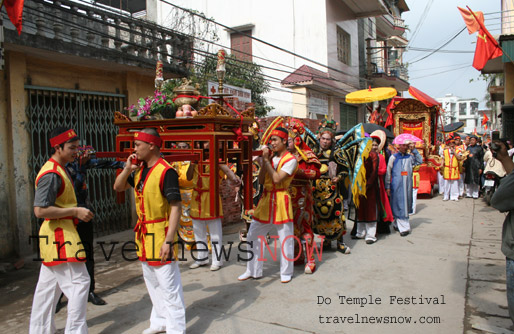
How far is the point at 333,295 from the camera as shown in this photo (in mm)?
4445

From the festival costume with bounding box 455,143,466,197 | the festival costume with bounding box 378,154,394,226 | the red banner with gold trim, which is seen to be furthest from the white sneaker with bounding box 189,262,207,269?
the red banner with gold trim

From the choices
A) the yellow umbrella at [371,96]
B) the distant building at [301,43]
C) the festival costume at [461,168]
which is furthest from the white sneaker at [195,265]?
the distant building at [301,43]

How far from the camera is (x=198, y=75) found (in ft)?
47.7

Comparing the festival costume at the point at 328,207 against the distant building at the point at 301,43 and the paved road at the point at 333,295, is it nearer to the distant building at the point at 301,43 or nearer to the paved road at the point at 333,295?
the paved road at the point at 333,295

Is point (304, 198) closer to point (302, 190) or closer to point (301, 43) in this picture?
point (302, 190)

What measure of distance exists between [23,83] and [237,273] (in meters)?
4.44

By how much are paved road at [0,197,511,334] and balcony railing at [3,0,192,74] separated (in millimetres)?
3325

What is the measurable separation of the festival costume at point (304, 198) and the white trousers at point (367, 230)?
174 centimetres

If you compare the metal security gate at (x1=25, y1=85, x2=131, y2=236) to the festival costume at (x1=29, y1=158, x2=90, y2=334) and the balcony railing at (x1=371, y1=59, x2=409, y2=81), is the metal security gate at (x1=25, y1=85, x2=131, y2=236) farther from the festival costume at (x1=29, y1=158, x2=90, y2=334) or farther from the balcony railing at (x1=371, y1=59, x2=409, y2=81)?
the balcony railing at (x1=371, y1=59, x2=409, y2=81)

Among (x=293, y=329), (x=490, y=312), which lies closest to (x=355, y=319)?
(x=293, y=329)

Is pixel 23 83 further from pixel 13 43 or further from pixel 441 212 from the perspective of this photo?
pixel 441 212

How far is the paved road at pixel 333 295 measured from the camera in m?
3.76

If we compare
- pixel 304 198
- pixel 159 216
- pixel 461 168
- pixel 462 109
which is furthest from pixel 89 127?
pixel 462 109

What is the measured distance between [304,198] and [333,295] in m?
1.36
